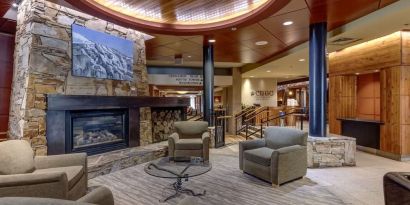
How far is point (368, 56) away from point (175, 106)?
16.8 ft

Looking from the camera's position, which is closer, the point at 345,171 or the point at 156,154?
the point at 345,171

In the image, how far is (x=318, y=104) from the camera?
455 cm

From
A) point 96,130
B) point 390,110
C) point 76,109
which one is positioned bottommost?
point 96,130

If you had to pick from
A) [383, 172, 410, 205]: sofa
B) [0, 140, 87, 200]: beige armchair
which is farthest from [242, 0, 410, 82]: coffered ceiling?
[0, 140, 87, 200]: beige armchair

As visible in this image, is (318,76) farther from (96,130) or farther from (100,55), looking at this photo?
(96,130)

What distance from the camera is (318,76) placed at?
4.55 meters

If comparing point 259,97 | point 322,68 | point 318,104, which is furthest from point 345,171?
point 259,97

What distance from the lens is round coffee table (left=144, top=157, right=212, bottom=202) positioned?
10.1 ft

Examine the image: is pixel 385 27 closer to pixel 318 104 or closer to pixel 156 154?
pixel 318 104

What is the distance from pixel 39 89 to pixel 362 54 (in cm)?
724

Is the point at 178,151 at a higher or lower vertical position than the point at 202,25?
lower

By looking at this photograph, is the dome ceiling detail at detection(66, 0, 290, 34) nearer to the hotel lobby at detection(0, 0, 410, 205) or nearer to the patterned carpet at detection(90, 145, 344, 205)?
the hotel lobby at detection(0, 0, 410, 205)

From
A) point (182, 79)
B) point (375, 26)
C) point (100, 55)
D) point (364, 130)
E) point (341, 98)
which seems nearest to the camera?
point (375, 26)

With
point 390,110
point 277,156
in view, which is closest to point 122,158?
point 277,156
